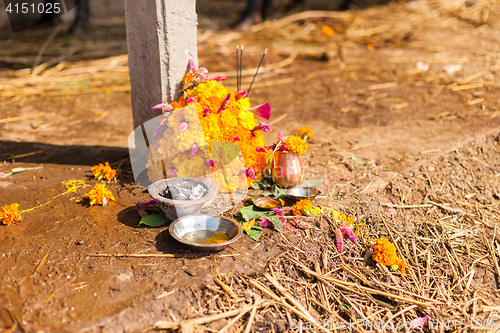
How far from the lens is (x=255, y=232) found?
2.83m

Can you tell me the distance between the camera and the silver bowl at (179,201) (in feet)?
8.98

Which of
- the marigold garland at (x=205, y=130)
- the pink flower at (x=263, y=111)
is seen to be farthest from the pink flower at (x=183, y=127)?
the pink flower at (x=263, y=111)

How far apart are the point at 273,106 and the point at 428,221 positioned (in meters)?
2.74

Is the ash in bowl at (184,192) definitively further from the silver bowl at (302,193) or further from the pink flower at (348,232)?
the pink flower at (348,232)

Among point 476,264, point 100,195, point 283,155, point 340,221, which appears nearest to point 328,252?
point 340,221

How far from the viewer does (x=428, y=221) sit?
130 inches

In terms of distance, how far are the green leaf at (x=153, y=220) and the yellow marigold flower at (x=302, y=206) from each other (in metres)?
0.96

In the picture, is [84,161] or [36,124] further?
[36,124]

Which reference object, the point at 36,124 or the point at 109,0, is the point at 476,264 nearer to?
the point at 36,124

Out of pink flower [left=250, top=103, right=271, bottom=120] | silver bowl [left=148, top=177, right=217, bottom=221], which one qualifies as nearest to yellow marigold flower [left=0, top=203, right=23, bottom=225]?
silver bowl [left=148, top=177, right=217, bottom=221]

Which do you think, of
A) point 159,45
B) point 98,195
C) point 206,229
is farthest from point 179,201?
point 159,45

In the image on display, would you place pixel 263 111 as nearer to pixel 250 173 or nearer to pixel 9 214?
pixel 250 173

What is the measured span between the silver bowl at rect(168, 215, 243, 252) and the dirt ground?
0.33 feet

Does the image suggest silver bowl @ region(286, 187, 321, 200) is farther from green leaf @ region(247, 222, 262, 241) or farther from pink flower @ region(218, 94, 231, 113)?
pink flower @ region(218, 94, 231, 113)
